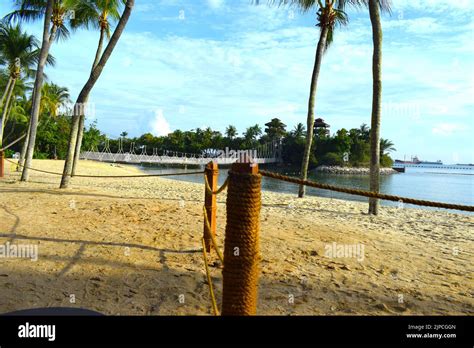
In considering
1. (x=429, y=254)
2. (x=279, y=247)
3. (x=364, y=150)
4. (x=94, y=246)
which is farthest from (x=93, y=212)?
(x=364, y=150)

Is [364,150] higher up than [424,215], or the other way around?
[364,150]

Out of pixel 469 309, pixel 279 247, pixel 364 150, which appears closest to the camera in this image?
pixel 469 309

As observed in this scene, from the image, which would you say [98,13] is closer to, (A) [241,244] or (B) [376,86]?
(B) [376,86]

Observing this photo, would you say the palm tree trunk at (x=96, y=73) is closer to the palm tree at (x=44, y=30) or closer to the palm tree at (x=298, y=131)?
the palm tree at (x=44, y=30)

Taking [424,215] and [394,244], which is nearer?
[394,244]

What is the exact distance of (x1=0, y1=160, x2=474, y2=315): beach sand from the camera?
3.27 metres

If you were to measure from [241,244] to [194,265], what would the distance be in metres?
2.35

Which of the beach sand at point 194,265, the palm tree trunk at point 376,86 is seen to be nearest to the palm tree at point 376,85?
the palm tree trunk at point 376,86

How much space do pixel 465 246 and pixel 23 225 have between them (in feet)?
25.4

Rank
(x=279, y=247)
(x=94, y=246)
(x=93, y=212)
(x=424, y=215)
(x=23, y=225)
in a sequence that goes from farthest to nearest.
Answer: (x=424, y=215) < (x=93, y=212) < (x=23, y=225) < (x=279, y=247) < (x=94, y=246)

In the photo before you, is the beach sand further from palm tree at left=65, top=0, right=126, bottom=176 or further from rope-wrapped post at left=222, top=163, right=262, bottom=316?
palm tree at left=65, top=0, right=126, bottom=176

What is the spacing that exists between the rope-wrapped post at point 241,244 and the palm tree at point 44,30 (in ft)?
41.6

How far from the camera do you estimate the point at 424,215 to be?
389 inches
